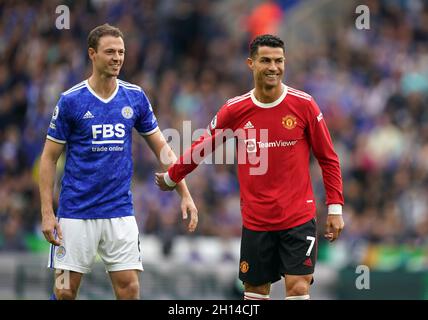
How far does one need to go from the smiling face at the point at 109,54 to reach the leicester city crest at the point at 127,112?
30cm

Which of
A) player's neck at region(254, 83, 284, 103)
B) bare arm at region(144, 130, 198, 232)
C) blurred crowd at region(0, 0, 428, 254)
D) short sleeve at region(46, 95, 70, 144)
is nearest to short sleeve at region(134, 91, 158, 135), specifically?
bare arm at region(144, 130, 198, 232)

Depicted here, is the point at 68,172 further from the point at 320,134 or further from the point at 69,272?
the point at 320,134

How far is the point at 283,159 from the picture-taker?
9.69 metres

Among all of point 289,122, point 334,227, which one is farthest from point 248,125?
point 334,227

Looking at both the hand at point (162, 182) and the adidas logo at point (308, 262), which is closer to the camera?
the adidas logo at point (308, 262)

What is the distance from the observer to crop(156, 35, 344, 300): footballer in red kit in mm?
9664

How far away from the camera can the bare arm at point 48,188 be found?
9430 millimetres

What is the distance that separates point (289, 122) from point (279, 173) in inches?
16.8

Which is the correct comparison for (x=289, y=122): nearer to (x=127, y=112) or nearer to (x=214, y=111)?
(x=127, y=112)

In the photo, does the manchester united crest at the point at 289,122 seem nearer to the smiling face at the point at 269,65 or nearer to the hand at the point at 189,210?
the smiling face at the point at 269,65

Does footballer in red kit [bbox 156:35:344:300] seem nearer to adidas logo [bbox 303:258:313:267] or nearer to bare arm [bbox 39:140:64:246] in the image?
adidas logo [bbox 303:258:313:267]

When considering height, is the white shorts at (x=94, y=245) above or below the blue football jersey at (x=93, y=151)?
below

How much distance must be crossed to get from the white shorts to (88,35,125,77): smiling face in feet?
4.03

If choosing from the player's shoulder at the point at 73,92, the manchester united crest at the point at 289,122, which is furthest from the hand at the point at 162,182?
the manchester united crest at the point at 289,122
